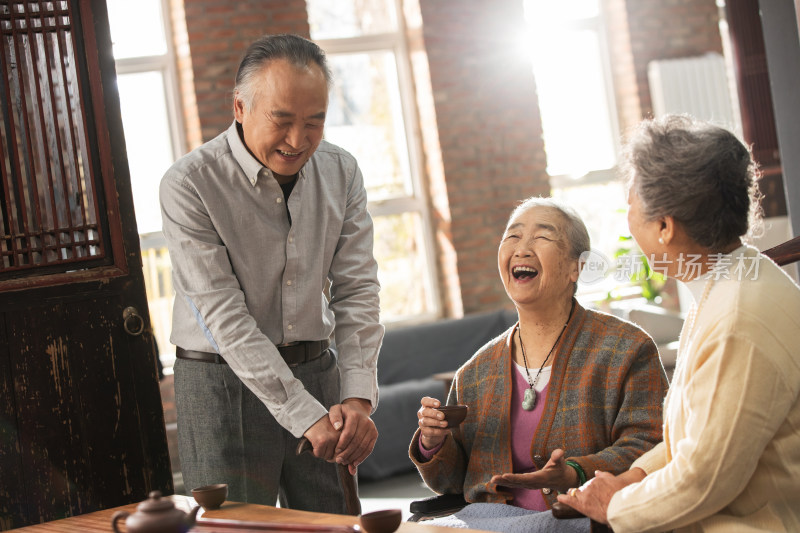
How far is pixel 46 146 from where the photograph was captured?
258 centimetres

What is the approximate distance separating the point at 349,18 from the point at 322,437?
505cm

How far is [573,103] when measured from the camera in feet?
24.0

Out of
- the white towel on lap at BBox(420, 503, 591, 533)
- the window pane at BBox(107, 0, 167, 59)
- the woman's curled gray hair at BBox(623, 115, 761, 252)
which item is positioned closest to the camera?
the woman's curled gray hair at BBox(623, 115, 761, 252)

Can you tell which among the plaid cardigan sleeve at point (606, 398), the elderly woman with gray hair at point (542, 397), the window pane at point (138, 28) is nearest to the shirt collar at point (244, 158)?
the elderly woman with gray hair at point (542, 397)

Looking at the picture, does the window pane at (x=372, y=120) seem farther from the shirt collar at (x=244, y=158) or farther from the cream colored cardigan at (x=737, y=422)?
the cream colored cardigan at (x=737, y=422)

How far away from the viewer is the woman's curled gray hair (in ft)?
5.53

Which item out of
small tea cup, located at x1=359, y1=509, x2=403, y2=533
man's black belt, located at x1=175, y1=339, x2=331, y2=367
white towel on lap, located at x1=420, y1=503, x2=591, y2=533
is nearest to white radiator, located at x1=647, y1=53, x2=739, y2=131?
man's black belt, located at x1=175, y1=339, x2=331, y2=367

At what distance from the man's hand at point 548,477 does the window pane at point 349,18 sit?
5014 mm

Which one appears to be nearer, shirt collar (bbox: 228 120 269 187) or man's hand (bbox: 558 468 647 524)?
man's hand (bbox: 558 468 647 524)

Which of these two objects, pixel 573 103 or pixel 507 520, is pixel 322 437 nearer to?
pixel 507 520

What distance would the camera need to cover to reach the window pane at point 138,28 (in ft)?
20.1

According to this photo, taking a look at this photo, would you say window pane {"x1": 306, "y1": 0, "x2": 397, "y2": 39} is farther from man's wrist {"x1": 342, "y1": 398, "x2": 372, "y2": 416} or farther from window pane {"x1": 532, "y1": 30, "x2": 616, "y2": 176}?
man's wrist {"x1": 342, "y1": 398, "x2": 372, "y2": 416}

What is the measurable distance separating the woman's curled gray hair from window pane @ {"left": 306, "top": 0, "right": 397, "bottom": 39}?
5.08 metres

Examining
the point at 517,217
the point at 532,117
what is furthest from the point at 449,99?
the point at 517,217
